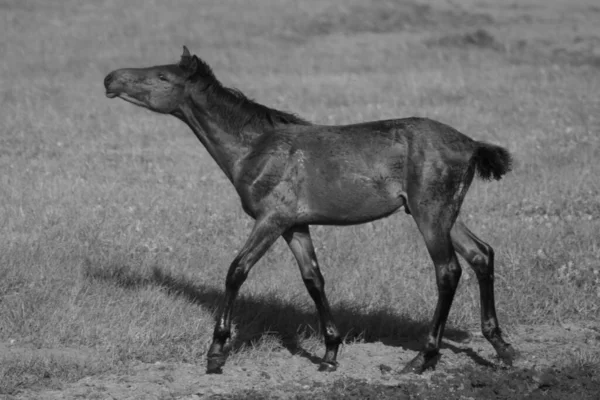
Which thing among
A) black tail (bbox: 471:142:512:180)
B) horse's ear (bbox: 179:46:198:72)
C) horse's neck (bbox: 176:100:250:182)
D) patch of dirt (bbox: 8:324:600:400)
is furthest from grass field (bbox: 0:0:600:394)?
horse's ear (bbox: 179:46:198:72)

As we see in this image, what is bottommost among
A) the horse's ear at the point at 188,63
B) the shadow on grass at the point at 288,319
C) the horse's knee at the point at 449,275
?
the shadow on grass at the point at 288,319

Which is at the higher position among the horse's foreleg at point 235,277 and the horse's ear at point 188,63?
the horse's ear at point 188,63

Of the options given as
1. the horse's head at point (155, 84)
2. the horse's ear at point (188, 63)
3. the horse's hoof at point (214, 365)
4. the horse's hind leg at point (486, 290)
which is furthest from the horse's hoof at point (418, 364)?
the horse's ear at point (188, 63)

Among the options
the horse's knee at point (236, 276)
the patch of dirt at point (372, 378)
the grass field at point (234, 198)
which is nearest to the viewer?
the patch of dirt at point (372, 378)

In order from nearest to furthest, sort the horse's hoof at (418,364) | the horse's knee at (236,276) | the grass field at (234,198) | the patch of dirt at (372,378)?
1. the patch of dirt at (372,378)
2. the horse's knee at (236,276)
3. the horse's hoof at (418,364)
4. the grass field at (234,198)

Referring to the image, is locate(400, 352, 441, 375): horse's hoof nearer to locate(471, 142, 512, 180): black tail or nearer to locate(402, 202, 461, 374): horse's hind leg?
locate(402, 202, 461, 374): horse's hind leg

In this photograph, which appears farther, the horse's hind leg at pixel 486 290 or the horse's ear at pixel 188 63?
the horse's ear at pixel 188 63

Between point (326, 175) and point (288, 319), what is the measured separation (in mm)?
1459

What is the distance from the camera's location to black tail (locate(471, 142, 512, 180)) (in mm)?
7113

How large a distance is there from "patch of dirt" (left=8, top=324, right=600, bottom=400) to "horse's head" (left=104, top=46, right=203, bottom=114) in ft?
6.23

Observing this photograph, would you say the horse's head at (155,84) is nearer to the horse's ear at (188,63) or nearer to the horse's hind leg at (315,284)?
the horse's ear at (188,63)

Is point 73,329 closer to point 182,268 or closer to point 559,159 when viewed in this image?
point 182,268

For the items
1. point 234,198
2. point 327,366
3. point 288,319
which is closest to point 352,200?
point 327,366

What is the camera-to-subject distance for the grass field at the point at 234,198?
24.9 feet
